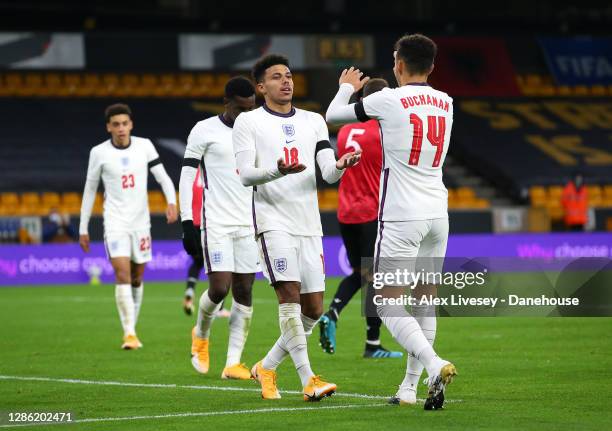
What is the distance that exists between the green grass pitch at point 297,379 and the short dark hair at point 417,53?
6.80 ft

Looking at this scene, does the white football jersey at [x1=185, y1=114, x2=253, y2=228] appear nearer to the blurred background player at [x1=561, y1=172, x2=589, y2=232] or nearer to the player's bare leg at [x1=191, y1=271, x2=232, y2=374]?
the player's bare leg at [x1=191, y1=271, x2=232, y2=374]

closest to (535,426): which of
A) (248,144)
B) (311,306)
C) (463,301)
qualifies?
(311,306)

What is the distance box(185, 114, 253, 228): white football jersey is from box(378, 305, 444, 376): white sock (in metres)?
2.68

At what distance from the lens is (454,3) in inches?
1561

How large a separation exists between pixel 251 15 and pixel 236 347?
28.8 meters

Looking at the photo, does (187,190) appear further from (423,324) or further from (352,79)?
(423,324)

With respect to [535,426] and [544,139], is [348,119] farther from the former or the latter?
[544,139]

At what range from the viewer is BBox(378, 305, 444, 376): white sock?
23.9ft

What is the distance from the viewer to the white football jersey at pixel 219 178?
1014 centimetres

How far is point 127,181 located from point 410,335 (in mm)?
6081

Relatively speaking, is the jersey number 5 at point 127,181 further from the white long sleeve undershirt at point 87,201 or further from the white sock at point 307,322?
the white sock at point 307,322

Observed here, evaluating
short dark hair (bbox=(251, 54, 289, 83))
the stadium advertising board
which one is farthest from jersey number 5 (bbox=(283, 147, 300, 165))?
the stadium advertising board

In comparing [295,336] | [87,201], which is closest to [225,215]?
[295,336]

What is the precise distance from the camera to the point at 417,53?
7.71 meters
